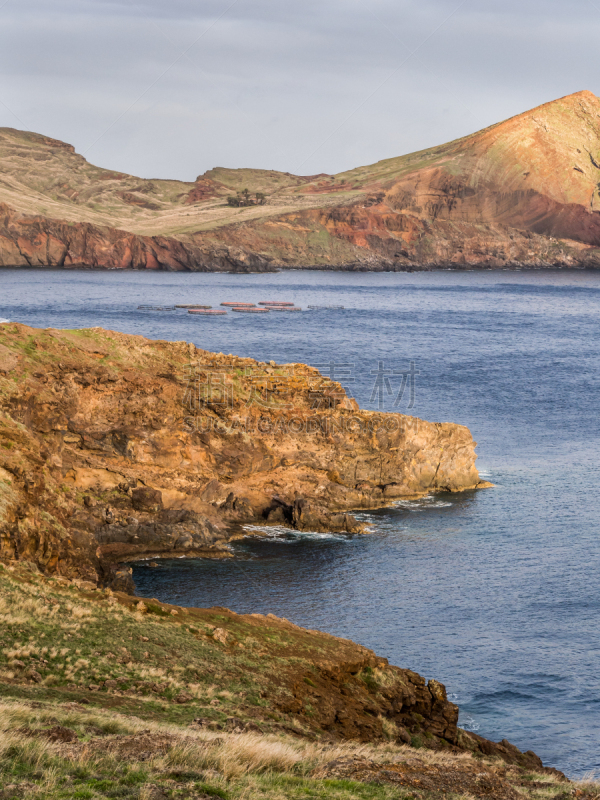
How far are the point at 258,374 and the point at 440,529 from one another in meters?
17.5

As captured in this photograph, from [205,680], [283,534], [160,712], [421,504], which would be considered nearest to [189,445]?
[283,534]

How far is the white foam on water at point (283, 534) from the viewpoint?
55.0m

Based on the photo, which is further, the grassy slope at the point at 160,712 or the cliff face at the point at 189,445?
the cliff face at the point at 189,445

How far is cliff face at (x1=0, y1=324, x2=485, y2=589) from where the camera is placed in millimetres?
50781

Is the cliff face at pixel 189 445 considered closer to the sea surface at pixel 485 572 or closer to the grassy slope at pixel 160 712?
the sea surface at pixel 485 572

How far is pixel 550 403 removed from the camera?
307 ft

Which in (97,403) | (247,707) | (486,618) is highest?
(97,403)

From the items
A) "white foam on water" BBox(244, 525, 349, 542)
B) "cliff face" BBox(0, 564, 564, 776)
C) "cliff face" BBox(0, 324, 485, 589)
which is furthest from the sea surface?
"cliff face" BBox(0, 564, 564, 776)

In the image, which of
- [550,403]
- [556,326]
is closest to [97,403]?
[550,403]

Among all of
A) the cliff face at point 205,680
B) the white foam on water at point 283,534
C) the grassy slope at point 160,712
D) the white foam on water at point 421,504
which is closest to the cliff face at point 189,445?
the white foam on water at point 283,534

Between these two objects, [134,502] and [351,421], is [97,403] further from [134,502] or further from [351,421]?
[351,421]

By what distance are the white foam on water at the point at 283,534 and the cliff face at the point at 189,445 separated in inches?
26.2

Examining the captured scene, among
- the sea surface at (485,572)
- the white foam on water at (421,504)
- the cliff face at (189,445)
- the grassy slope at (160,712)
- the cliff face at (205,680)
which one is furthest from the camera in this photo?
the white foam on water at (421,504)

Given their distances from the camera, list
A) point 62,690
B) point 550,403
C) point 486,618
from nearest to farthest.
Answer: point 62,690 < point 486,618 < point 550,403
